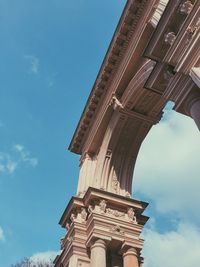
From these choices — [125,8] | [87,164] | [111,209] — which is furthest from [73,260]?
[125,8]

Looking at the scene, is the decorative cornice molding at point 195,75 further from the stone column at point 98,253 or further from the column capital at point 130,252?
the column capital at point 130,252

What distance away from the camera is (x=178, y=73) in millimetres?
8070

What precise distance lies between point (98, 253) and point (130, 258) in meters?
1.06

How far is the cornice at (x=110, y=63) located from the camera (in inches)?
523

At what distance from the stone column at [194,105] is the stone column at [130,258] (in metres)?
6.21

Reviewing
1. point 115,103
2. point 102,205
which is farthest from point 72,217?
point 115,103

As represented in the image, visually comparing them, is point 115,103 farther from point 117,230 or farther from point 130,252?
point 130,252

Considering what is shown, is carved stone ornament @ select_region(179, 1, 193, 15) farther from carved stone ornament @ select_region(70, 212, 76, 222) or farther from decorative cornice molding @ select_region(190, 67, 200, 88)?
carved stone ornament @ select_region(70, 212, 76, 222)

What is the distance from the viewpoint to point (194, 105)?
7.86m

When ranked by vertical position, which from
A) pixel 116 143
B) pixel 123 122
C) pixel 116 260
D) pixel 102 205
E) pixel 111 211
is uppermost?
pixel 123 122

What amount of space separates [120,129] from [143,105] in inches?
49.1

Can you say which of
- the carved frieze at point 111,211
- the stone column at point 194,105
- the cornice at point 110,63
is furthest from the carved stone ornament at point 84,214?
the stone column at point 194,105

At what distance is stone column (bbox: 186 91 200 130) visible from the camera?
771 centimetres

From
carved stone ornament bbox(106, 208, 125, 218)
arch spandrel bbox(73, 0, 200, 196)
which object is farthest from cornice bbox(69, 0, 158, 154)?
carved stone ornament bbox(106, 208, 125, 218)
